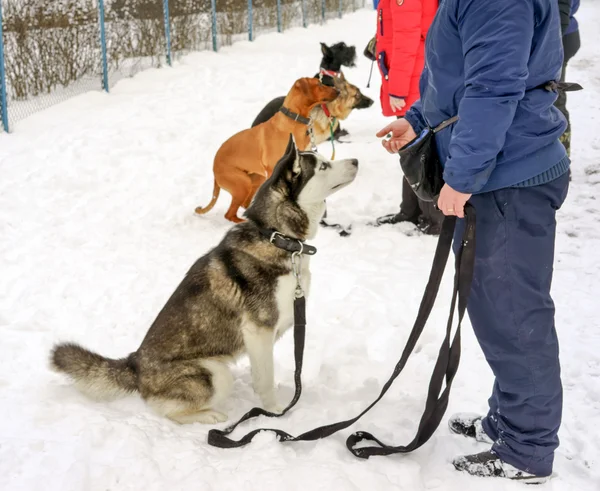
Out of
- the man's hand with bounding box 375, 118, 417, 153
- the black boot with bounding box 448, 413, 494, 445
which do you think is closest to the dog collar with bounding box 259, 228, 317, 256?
the man's hand with bounding box 375, 118, 417, 153

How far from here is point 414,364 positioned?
331 cm

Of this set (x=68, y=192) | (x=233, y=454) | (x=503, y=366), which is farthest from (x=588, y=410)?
(x=68, y=192)

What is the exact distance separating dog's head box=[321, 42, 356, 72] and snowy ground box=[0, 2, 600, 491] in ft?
3.48

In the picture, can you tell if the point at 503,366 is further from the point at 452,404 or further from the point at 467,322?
the point at 467,322

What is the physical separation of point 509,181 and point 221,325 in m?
1.63

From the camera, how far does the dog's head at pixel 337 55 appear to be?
819 cm

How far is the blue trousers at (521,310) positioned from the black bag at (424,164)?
7.5 inches

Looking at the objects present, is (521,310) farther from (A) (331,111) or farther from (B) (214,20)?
(B) (214,20)

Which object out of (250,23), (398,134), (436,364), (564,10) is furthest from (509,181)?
(250,23)

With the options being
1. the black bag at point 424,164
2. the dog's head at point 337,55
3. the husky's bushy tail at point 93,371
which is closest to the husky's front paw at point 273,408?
the husky's bushy tail at point 93,371

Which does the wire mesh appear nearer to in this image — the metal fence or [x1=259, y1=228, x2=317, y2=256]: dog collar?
the metal fence

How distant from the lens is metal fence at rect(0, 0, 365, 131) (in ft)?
27.8

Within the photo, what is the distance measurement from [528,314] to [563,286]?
89.9 inches

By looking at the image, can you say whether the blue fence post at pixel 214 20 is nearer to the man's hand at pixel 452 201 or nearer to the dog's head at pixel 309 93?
the dog's head at pixel 309 93
